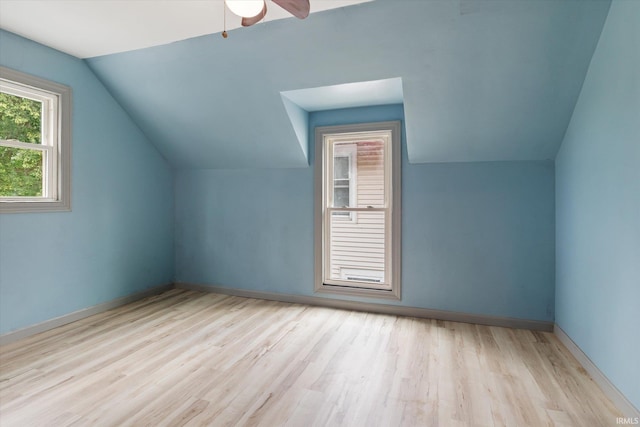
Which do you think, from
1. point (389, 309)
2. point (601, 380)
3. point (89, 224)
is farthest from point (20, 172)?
point (601, 380)

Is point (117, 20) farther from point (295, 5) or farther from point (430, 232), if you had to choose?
point (430, 232)

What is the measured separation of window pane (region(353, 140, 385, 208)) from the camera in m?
3.83

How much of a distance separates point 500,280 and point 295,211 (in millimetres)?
2265

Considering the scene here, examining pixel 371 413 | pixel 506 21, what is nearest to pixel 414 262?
pixel 371 413

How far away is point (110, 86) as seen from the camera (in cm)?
361

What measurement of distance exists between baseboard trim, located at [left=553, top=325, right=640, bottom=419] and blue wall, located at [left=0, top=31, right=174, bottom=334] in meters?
4.38

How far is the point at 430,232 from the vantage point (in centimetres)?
348

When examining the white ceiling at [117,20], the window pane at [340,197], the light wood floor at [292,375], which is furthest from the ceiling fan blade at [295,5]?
the window pane at [340,197]

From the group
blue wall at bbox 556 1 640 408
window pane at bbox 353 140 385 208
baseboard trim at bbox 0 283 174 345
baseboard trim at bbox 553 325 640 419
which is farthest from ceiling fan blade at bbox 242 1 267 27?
baseboard trim at bbox 0 283 174 345

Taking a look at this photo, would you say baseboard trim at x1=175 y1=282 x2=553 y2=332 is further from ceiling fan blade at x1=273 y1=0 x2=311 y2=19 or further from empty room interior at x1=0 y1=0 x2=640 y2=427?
ceiling fan blade at x1=273 y1=0 x2=311 y2=19

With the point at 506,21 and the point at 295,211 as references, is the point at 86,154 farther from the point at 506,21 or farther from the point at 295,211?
the point at 506,21

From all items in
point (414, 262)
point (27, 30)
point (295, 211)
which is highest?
point (27, 30)

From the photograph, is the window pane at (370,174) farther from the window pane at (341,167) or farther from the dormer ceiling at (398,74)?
the dormer ceiling at (398,74)

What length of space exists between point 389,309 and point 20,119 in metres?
3.93
